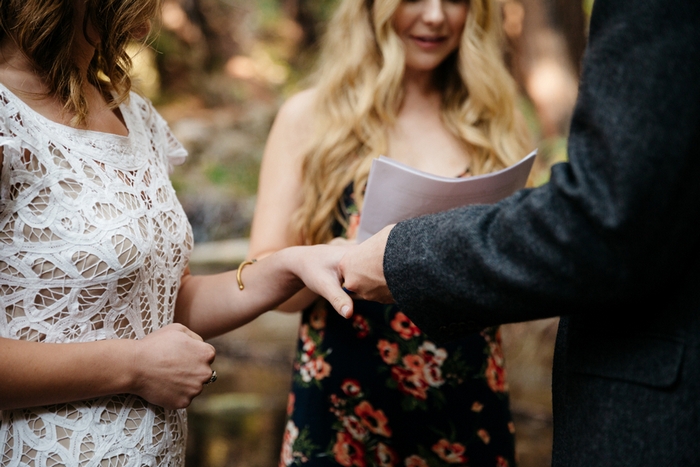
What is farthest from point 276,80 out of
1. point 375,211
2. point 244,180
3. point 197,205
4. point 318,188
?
point 375,211

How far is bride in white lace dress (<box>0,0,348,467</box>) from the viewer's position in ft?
2.83

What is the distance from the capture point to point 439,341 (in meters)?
0.93

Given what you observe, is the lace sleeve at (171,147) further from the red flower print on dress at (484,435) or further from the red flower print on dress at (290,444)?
the red flower print on dress at (484,435)

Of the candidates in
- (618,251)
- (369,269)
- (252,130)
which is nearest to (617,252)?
(618,251)

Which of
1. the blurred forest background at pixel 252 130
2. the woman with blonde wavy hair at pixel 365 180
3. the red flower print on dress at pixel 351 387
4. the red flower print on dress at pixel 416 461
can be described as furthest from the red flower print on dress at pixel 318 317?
the blurred forest background at pixel 252 130

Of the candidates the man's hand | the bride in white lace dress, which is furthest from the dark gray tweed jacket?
the bride in white lace dress

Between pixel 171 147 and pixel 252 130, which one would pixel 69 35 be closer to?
pixel 171 147

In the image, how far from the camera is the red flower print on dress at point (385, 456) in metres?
1.45

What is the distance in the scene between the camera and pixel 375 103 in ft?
5.35

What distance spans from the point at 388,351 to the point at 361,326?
0.31ft

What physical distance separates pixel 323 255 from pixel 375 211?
16 centimetres

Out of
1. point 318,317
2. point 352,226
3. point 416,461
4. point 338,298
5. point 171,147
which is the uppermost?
point 171,147

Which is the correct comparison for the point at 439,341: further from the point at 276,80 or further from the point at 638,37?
the point at 276,80

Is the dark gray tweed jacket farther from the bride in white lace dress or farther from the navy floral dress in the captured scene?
the navy floral dress
